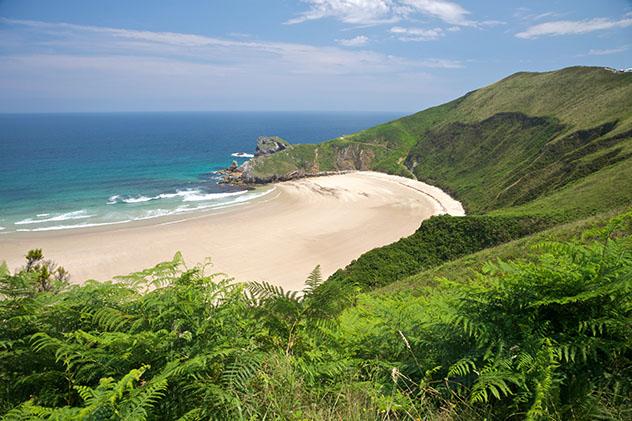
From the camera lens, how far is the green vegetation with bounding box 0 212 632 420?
114 inches

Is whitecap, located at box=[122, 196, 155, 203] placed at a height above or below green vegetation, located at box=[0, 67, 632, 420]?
below

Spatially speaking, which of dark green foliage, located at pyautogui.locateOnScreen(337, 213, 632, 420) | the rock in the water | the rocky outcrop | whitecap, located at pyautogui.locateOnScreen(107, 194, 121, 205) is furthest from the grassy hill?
dark green foliage, located at pyautogui.locateOnScreen(337, 213, 632, 420)

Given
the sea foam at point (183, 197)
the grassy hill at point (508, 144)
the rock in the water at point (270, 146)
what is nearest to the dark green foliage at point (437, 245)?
the grassy hill at point (508, 144)

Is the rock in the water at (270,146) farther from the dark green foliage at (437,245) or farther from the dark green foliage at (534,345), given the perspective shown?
the dark green foliage at (534,345)

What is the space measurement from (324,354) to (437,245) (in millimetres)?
27689

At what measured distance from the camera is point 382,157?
93375 mm

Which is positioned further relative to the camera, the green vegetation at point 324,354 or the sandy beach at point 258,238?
the sandy beach at point 258,238

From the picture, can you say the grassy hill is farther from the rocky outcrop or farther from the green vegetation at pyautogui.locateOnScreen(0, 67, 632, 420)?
the green vegetation at pyautogui.locateOnScreen(0, 67, 632, 420)

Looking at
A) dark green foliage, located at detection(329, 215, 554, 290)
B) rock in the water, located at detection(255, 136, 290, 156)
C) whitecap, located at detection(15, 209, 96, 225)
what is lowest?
whitecap, located at detection(15, 209, 96, 225)

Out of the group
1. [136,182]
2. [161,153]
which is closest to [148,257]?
[136,182]

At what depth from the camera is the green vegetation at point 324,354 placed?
2902 mm

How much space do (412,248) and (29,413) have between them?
29043mm

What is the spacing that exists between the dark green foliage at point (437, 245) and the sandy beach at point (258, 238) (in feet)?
19.6

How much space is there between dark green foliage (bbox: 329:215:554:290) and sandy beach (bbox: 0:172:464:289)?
5970 mm
